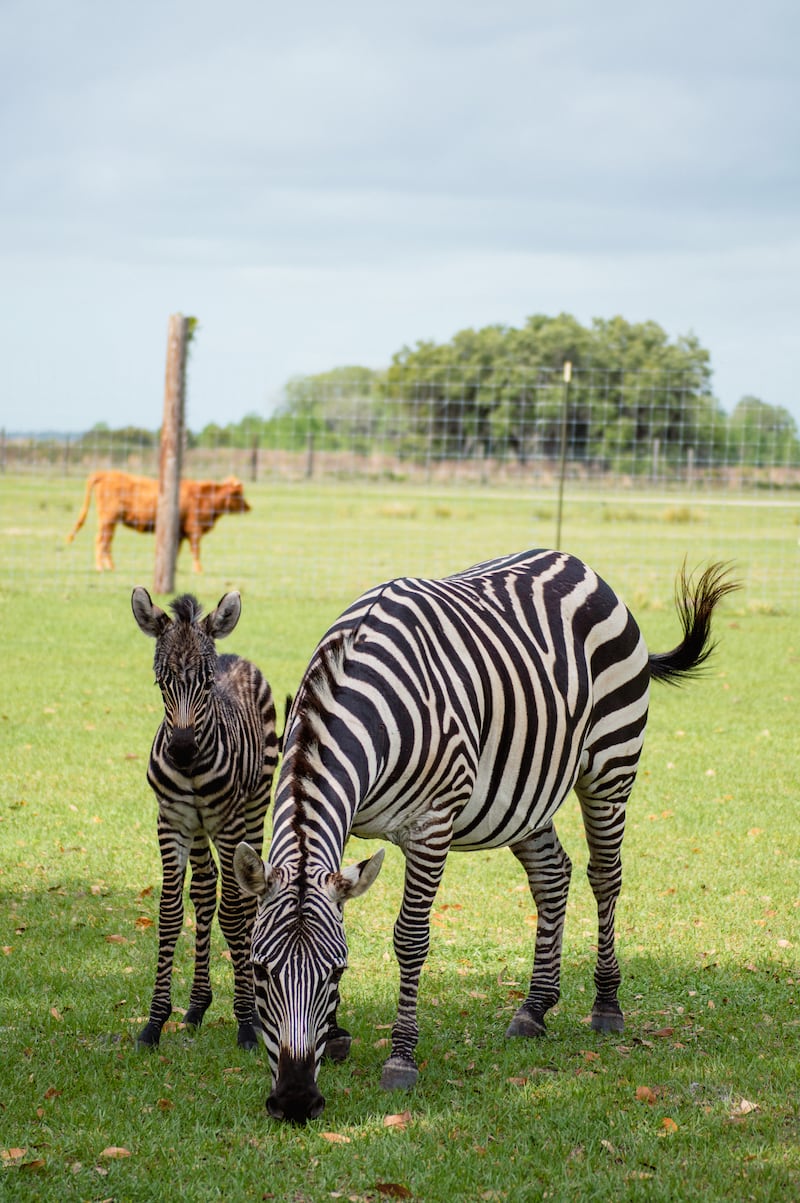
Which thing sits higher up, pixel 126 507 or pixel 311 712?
pixel 126 507

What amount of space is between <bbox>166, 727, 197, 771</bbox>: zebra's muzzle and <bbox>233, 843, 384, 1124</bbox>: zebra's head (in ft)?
2.66

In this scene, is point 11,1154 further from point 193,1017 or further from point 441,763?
point 441,763

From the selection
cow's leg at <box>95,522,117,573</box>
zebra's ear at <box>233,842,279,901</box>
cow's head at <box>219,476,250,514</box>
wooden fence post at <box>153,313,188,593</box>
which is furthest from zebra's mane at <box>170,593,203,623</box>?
cow's head at <box>219,476,250,514</box>

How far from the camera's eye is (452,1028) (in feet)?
17.6

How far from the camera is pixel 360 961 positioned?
6.13 meters

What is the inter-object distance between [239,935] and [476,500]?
2236cm

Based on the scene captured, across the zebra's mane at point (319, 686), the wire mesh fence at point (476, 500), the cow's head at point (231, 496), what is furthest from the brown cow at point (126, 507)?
the zebra's mane at point (319, 686)

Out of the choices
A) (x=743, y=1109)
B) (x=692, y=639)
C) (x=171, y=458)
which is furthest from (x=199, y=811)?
(x=171, y=458)

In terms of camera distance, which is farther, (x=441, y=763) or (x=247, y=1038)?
(x=247, y=1038)

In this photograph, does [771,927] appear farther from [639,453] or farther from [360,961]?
[639,453]

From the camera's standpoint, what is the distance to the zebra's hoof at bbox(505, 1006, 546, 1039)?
5.29 metres

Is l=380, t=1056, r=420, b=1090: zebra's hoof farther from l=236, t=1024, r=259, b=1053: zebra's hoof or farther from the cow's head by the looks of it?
the cow's head

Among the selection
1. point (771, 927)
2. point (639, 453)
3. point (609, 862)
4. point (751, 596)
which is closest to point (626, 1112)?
point (609, 862)

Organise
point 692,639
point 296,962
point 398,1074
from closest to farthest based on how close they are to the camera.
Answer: point 296,962 → point 398,1074 → point 692,639
